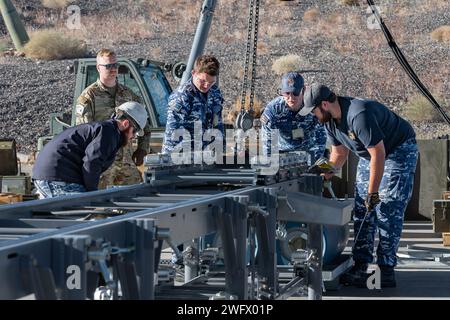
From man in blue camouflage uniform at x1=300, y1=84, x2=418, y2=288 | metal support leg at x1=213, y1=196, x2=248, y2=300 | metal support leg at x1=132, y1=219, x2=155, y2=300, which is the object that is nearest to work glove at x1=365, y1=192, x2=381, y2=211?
man in blue camouflage uniform at x1=300, y1=84, x2=418, y2=288

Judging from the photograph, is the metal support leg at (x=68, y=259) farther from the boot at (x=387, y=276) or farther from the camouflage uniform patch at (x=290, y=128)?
the camouflage uniform patch at (x=290, y=128)

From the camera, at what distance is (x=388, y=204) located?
10.2 metres

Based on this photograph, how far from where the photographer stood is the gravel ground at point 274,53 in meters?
33.9

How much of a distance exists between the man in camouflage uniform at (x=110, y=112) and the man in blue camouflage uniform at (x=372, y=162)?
2.14 m

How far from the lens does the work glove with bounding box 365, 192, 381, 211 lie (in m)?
9.75

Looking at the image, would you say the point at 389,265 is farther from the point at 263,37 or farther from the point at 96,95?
the point at 263,37

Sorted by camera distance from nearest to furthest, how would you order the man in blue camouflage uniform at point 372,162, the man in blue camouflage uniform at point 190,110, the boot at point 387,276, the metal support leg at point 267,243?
the metal support leg at point 267,243 → the man in blue camouflage uniform at point 372,162 → the boot at point 387,276 → the man in blue camouflage uniform at point 190,110

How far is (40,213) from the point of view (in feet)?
22.0

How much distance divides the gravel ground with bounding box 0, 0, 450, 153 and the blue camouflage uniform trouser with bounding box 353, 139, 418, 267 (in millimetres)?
20307

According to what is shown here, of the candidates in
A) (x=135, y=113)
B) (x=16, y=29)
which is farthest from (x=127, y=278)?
(x=16, y=29)

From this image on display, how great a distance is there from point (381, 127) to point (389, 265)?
129cm

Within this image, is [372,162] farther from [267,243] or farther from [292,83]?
[267,243]

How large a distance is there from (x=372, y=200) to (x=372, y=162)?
390 millimetres

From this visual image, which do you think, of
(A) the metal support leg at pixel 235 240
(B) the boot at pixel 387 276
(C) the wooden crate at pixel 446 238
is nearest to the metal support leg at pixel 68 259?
(A) the metal support leg at pixel 235 240
